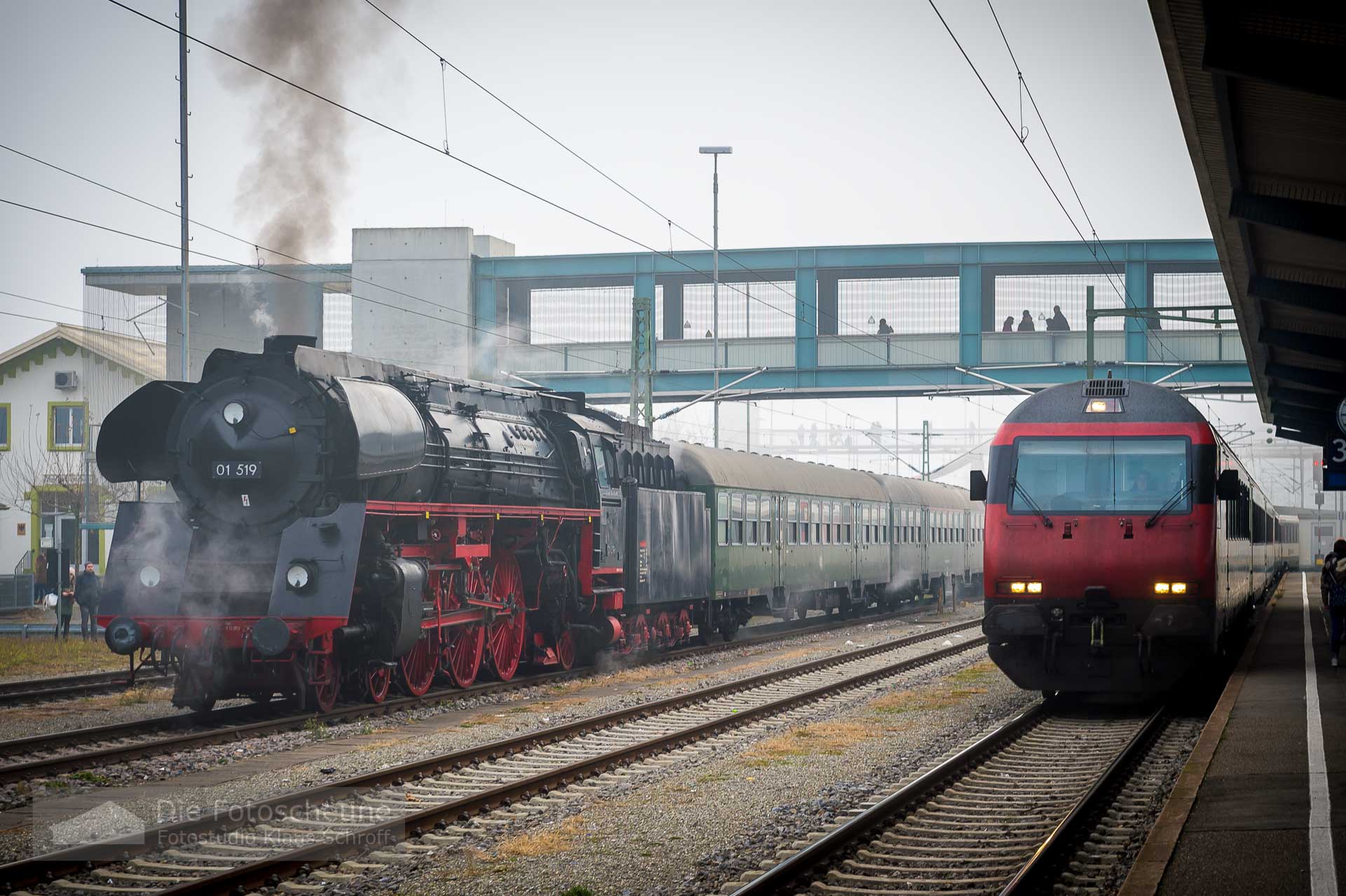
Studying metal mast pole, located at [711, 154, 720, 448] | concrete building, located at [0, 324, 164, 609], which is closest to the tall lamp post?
metal mast pole, located at [711, 154, 720, 448]

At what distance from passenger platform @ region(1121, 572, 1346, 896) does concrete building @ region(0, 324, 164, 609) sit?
33.1 m

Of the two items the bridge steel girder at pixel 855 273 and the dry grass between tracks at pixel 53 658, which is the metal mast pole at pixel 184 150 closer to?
the dry grass between tracks at pixel 53 658

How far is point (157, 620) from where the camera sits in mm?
13594

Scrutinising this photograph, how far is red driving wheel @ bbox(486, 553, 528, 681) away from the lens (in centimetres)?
1741

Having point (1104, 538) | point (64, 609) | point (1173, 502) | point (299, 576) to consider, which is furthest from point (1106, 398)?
point (64, 609)

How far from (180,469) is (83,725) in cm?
272

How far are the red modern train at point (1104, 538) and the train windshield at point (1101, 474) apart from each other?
0.04ft

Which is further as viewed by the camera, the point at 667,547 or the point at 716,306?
the point at 716,306

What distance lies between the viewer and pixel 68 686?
1744 cm

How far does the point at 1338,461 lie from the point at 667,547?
396 inches

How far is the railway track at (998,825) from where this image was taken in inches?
295

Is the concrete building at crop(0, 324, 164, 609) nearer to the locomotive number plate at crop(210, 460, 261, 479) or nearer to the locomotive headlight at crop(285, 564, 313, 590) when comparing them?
the locomotive number plate at crop(210, 460, 261, 479)

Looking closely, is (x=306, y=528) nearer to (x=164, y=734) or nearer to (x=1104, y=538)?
(x=164, y=734)

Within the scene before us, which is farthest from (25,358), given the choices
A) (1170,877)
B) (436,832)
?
(1170,877)
